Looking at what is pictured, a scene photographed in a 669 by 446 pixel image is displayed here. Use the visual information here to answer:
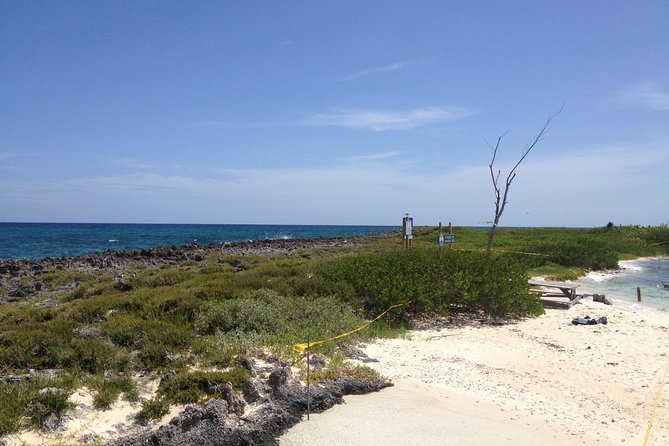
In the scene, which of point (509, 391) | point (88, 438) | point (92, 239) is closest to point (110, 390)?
point (88, 438)

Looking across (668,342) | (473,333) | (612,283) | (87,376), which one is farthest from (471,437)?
(612,283)

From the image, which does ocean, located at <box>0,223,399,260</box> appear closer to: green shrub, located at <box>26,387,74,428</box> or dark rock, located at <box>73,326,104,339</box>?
dark rock, located at <box>73,326,104,339</box>

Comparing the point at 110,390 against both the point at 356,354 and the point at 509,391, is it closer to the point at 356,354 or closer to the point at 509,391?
the point at 356,354

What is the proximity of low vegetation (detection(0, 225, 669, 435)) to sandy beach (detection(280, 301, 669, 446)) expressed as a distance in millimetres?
921

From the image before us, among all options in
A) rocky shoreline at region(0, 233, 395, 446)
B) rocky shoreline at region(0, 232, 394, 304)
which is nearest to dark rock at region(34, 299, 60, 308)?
rocky shoreline at region(0, 232, 394, 304)

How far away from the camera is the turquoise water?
701 inches

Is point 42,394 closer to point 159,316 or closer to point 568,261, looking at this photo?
point 159,316

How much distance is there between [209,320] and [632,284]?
21.1 m

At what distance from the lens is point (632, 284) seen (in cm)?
2220

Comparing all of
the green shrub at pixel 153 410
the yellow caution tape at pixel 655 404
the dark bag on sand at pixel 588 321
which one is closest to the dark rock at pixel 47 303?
the green shrub at pixel 153 410

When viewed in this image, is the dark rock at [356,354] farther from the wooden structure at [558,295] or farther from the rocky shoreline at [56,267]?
the rocky shoreline at [56,267]

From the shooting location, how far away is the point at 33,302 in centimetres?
1502

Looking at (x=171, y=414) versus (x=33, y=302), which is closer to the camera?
(x=171, y=414)

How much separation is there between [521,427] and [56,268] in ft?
80.7
